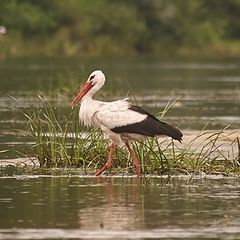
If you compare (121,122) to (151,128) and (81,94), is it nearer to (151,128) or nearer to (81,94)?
(151,128)

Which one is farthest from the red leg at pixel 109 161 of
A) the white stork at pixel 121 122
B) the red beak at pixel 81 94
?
the red beak at pixel 81 94

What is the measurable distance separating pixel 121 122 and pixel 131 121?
0.14 metres

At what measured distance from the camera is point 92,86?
614 inches

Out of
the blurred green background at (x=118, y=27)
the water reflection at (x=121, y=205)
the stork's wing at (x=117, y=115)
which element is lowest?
the water reflection at (x=121, y=205)

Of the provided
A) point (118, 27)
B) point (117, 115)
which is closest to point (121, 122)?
point (117, 115)

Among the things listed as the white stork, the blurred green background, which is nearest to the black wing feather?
the white stork

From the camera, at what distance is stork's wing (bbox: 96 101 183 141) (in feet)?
47.6

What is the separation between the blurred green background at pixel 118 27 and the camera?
75.0m

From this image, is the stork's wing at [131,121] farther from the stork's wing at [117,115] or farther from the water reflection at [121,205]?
the water reflection at [121,205]

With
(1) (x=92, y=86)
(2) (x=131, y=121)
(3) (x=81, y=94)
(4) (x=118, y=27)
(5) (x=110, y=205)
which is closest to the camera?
(5) (x=110, y=205)

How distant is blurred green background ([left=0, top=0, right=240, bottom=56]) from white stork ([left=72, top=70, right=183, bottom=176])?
5427 cm

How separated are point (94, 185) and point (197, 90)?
74.8 ft

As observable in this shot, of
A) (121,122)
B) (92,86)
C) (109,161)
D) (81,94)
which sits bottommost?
(109,161)

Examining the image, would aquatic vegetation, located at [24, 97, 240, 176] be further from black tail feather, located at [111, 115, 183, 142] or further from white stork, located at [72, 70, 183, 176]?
black tail feather, located at [111, 115, 183, 142]
